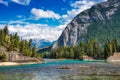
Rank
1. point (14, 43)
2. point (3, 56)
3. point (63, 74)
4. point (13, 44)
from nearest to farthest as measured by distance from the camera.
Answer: point (63, 74), point (3, 56), point (13, 44), point (14, 43)

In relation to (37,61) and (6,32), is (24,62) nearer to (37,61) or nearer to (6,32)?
(37,61)

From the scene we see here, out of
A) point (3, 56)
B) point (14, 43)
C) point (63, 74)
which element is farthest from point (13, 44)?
point (63, 74)

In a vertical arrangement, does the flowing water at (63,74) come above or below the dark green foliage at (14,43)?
below


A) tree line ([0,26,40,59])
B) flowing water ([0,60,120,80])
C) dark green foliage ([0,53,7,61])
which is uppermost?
tree line ([0,26,40,59])

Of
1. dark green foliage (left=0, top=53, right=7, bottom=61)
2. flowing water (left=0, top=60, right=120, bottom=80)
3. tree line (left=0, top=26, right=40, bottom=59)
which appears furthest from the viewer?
tree line (left=0, top=26, right=40, bottom=59)

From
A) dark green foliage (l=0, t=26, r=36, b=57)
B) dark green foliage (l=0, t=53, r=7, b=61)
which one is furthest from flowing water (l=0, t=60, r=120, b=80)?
dark green foliage (l=0, t=26, r=36, b=57)

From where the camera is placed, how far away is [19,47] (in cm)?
17162

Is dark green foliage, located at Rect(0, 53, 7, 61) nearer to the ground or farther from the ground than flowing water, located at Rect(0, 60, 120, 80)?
farther from the ground

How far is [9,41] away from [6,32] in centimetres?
2044

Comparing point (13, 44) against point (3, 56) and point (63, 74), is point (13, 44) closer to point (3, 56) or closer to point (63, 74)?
point (3, 56)

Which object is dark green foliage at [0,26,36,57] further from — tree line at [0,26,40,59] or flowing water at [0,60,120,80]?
flowing water at [0,60,120,80]

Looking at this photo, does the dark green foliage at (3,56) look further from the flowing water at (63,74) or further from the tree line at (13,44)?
the flowing water at (63,74)

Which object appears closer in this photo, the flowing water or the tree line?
the flowing water

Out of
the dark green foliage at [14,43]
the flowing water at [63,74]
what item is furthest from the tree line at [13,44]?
the flowing water at [63,74]
